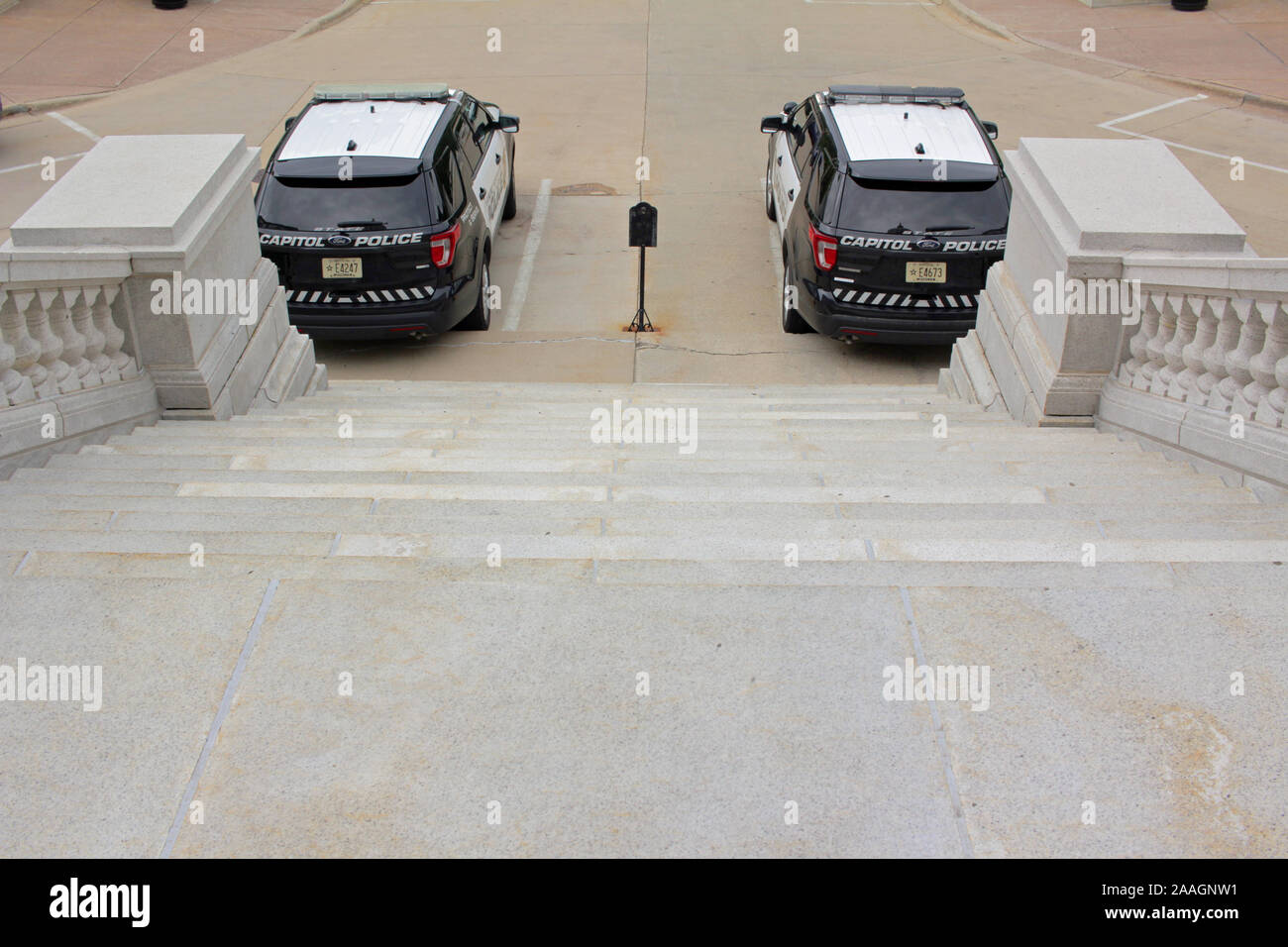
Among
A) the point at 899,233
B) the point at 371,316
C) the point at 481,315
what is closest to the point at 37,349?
the point at 371,316

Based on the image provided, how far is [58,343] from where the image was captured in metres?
6.15

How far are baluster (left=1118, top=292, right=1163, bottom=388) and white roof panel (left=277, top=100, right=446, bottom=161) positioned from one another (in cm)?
594

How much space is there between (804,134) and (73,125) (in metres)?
10.8

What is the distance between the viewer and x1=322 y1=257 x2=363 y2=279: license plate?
32.5ft

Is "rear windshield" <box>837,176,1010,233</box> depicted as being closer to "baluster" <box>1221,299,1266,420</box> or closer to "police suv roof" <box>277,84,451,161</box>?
"police suv roof" <box>277,84,451,161</box>

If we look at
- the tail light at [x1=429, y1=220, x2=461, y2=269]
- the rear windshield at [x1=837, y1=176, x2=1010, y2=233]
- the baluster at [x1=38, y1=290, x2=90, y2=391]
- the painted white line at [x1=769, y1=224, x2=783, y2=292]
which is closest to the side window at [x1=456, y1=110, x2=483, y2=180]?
the tail light at [x1=429, y1=220, x2=461, y2=269]

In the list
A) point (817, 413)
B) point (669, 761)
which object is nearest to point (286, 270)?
point (817, 413)

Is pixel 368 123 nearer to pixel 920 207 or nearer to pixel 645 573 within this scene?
pixel 920 207

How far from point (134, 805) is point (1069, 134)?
15.5 metres

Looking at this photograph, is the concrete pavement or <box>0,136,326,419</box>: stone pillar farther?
the concrete pavement

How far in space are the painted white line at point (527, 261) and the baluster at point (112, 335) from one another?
16.2 feet

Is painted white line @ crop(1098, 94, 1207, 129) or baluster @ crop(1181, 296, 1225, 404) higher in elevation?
baluster @ crop(1181, 296, 1225, 404)

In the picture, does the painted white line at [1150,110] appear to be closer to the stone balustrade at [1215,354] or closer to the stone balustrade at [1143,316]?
the stone balustrade at [1143,316]

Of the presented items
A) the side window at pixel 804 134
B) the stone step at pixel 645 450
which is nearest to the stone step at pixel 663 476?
the stone step at pixel 645 450
